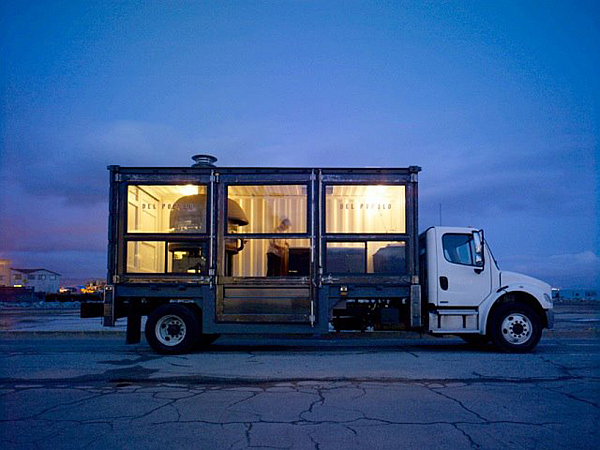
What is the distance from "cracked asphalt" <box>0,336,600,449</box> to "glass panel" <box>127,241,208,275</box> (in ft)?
5.78

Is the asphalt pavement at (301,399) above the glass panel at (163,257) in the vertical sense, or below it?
below

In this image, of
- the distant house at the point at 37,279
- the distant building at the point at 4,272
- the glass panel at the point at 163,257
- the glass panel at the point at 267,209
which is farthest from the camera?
the distant house at the point at 37,279

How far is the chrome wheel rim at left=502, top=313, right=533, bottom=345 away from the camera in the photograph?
11.8m

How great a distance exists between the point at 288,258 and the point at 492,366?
4337 millimetres

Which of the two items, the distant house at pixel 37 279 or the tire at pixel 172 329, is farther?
the distant house at pixel 37 279

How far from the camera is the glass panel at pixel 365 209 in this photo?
11656 millimetres

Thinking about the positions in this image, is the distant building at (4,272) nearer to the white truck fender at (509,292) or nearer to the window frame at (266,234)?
the window frame at (266,234)

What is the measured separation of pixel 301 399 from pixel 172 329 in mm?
5365

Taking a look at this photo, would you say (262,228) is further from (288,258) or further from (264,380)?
(264,380)

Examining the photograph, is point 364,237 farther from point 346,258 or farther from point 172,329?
point 172,329

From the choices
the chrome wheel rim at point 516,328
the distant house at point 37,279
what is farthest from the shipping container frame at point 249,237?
the distant house at point 37,279

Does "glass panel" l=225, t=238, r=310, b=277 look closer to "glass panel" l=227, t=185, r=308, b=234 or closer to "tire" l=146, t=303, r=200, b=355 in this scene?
"glass panel" l=227, t=185, r=308, b=234

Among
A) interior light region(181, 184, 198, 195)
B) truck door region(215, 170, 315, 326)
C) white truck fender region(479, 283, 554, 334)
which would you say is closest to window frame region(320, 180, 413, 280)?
truck door region(215, 170, 315, 326)

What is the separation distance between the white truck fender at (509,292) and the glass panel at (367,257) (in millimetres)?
1912
